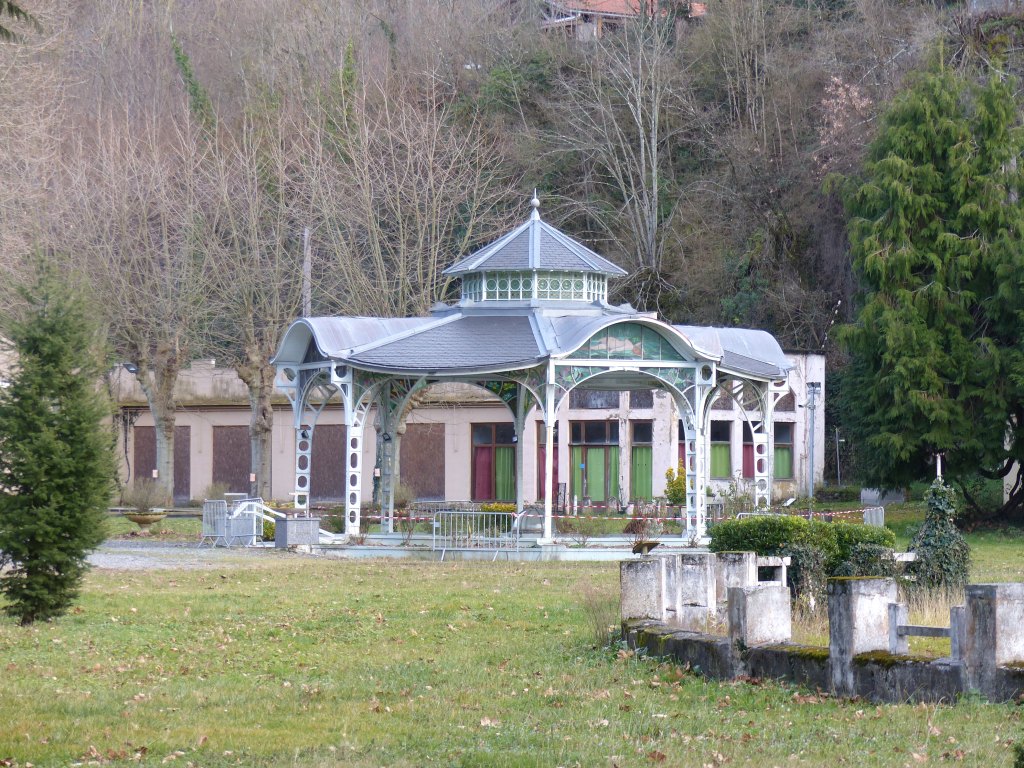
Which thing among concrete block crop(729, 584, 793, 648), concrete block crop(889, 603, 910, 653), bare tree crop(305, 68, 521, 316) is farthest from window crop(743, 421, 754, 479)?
concrete block crop(889, 603, 910, 653)

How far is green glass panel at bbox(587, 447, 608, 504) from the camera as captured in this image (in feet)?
162

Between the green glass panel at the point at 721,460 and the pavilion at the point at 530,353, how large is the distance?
15441 mm

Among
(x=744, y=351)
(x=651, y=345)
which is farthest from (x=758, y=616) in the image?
(x=744, y=351)

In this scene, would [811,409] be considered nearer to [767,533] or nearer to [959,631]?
[767,533]

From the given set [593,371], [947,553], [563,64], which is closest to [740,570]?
[947,553]

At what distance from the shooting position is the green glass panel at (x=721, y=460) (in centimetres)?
4925

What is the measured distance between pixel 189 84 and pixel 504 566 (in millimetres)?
31244

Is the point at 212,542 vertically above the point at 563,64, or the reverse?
the point at 563,64

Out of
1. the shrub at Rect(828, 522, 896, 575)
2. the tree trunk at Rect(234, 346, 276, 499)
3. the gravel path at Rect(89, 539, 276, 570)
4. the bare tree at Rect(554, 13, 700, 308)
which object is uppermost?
the bare tree at Rect(554, 13, 700, 308)

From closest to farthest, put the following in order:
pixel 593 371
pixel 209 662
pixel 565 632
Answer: pixel 209 662 < pixel 565 632 < pixel 593 371

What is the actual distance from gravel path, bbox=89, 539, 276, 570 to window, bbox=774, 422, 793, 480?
2252 centimetres

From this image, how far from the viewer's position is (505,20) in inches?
2606

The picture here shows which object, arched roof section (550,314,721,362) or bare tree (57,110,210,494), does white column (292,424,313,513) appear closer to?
arched roof section (550,314,721,362)

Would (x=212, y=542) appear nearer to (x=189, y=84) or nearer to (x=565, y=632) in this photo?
(x=565, y=632)
